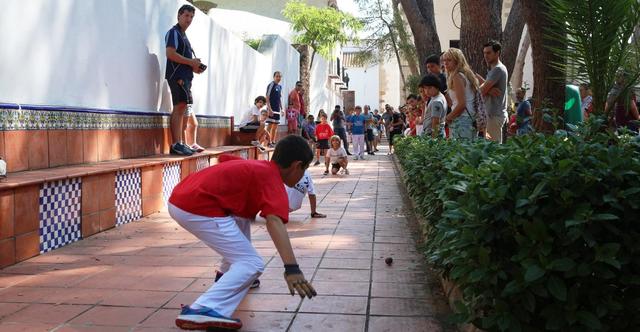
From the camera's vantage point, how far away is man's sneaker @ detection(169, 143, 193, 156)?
9570 millimetres

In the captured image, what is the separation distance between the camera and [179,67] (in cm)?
942

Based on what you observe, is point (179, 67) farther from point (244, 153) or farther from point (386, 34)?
point (386, 34)

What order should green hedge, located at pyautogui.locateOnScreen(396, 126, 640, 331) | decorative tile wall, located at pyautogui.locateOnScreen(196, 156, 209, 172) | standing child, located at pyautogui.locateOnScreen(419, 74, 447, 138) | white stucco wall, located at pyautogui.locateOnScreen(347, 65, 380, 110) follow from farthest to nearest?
white stucco wall, located at pyautogui.locateOnScreen(347, 65, 380, 110) < decorative tile wall, located at pyautogui.locateOnScreen(196, 156, 209, 172) < standing child, located at pyautogui.locateOnScreen(419, 74, 447, 138) < green hedge, located at pyautogui.locateOnScreen(396, 126, 640, 331)

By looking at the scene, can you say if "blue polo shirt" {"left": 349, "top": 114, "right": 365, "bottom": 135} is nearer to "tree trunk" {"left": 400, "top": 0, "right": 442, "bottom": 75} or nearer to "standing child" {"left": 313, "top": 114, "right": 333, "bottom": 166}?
"standing child" {"left": 313, "top": 114, "right": 333, "bottom": 166}

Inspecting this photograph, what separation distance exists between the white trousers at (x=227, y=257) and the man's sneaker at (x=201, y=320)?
1.2 inches

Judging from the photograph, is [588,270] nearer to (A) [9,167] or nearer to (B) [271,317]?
(B) [271,317]

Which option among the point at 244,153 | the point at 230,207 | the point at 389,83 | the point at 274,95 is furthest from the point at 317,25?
the point at 389,83

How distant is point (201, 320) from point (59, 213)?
2.85 meters

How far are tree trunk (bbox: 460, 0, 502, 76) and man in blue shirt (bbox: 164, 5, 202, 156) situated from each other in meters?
3.92

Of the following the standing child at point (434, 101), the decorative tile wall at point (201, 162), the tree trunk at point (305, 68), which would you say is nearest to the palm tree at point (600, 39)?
the standing child at point (434, 101)

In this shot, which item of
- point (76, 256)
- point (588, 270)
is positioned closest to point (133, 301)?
point (76, 256)

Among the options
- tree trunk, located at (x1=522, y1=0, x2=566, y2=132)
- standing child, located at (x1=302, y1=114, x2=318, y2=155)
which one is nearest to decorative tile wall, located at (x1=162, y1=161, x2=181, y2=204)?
tree trunk, located at (x1=522, y1=0, x2=566, y2=132)

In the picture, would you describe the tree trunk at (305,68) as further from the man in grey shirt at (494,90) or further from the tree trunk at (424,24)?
the man in grey shirt at (494,90)

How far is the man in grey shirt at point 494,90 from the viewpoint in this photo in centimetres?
776
